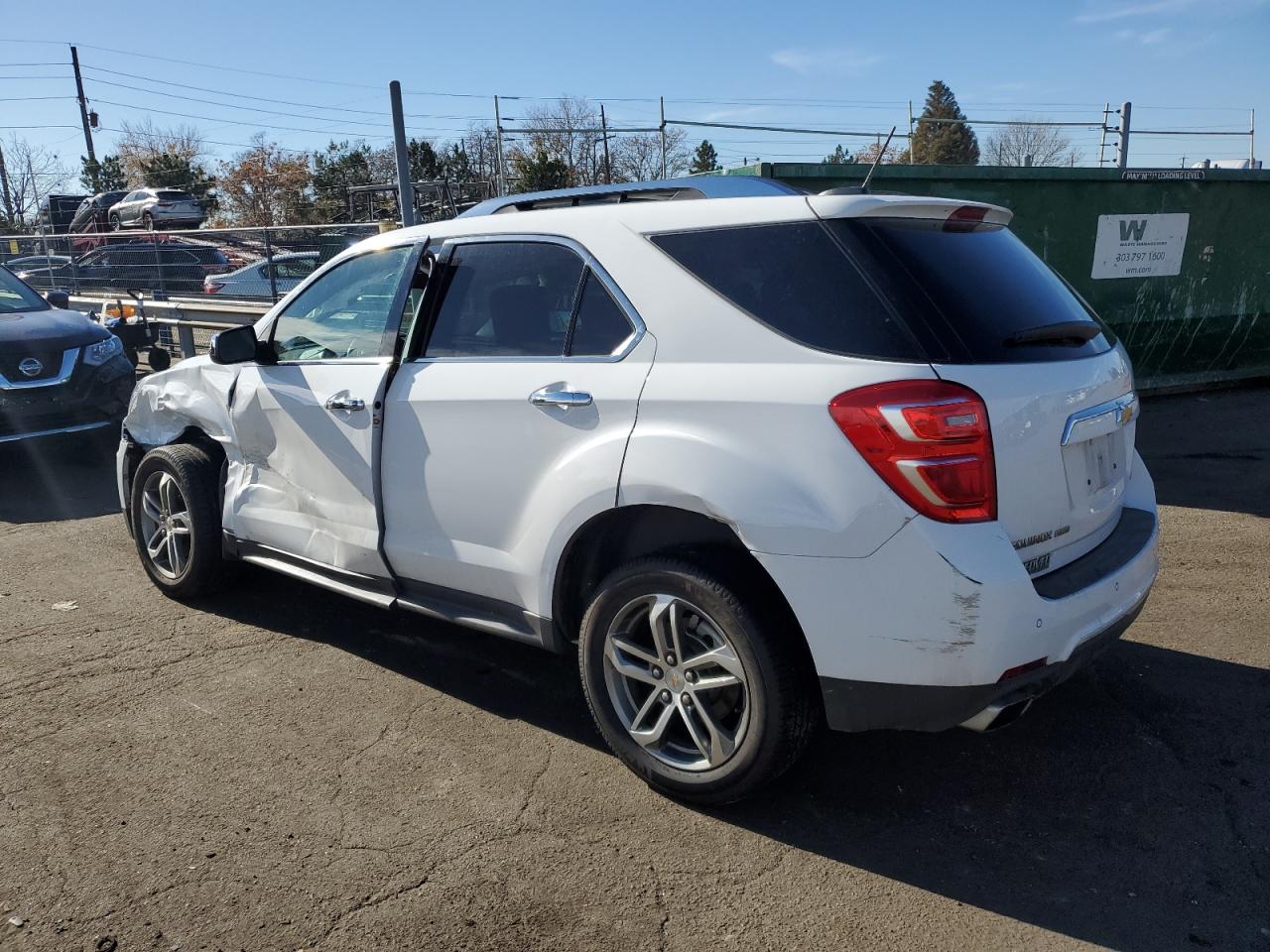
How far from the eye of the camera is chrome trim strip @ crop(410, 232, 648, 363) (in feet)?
10.4

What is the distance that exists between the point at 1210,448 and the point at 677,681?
5990 mm

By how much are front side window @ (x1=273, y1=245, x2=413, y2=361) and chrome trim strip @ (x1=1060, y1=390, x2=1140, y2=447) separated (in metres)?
2.42

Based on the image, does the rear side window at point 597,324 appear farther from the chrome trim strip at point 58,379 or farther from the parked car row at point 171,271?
the parked car row at point 171,271

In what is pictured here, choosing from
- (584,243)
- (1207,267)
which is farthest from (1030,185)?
(584,243)

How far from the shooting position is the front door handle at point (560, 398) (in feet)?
10.5

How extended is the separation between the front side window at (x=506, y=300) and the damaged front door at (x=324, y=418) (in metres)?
0.25

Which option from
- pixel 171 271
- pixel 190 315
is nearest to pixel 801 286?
pixel 190 315

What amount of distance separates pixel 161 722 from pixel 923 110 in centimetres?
9665

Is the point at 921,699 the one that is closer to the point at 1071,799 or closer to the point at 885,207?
the point at 1071,799

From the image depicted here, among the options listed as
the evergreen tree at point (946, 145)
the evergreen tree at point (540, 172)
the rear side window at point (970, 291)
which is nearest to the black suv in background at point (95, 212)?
the evergreen tree at point (540, 172)

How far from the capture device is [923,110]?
3561 inches

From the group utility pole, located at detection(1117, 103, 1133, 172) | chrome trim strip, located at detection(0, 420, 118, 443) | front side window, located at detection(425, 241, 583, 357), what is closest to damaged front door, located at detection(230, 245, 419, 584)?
front side window, located at detection(425, 241, 583, 357)

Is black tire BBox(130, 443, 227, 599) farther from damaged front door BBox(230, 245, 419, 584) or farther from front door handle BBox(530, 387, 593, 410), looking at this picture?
front door handle BBox(530, 387, 593, 410)

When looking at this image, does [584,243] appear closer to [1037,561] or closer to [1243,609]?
[1037,561]
